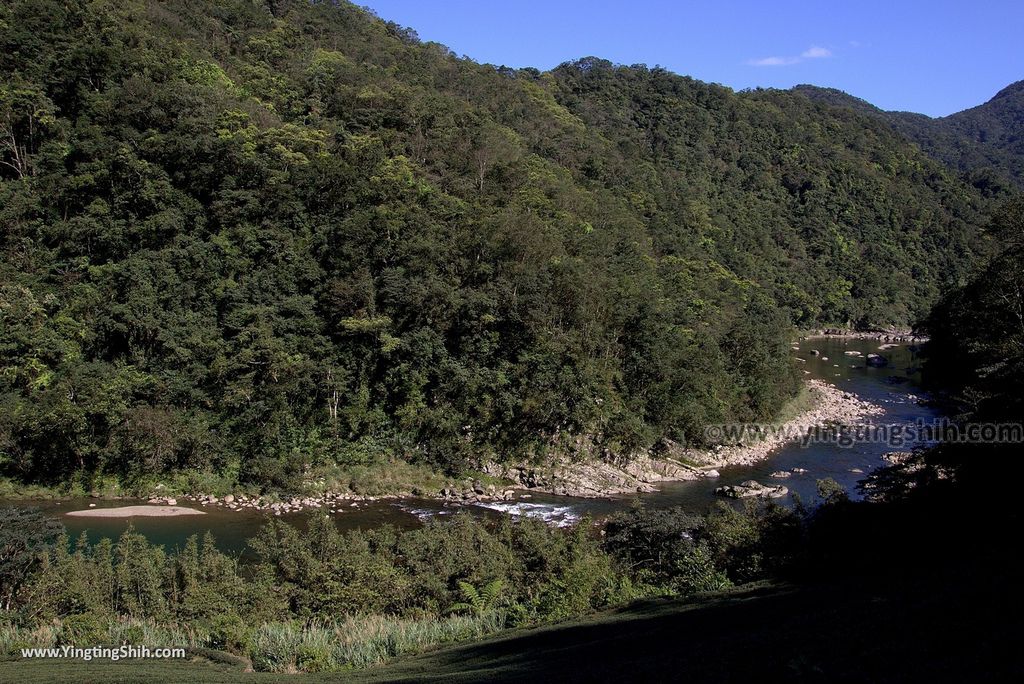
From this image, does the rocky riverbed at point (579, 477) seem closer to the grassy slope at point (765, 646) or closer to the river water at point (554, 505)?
the river water at point (554, 505)

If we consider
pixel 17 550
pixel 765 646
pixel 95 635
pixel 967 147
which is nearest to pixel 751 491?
pixel 765 646

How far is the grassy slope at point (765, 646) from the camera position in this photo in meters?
4.81

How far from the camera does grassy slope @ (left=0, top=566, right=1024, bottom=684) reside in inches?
189

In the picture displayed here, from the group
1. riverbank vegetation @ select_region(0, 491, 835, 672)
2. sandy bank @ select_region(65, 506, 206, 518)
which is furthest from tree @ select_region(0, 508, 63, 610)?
sandy bank @ select_region(65, 506, 206, 518)

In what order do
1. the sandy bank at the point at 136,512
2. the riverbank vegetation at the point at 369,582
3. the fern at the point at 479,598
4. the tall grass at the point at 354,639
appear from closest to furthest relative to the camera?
1. the tall grass at the point at 354,639
2. the riverbank vegetation at the point at 369,582
3. the fern at the point at 479,598
4. the sandy bank at the point at 136,512

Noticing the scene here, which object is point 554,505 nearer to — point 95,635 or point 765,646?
point 95,635

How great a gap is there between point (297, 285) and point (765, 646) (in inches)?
1096

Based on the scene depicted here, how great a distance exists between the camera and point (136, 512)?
23125 mm

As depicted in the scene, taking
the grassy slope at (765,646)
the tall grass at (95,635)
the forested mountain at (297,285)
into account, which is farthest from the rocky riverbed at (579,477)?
the grassy slope at (765,646)

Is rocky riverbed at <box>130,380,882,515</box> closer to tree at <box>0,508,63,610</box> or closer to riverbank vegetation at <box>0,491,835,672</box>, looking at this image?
riverbank vegetation at <box>0,491,835,672</box>

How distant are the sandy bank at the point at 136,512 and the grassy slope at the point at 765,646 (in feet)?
53.5

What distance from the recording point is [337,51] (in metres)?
49.9

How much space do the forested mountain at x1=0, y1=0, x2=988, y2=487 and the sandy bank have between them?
2336mm

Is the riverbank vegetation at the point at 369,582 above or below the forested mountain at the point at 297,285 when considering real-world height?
below
